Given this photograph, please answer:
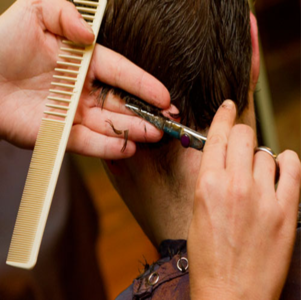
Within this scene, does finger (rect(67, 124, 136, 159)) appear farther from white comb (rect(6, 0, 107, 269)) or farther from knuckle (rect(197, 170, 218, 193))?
knuckle (rect(197, 170, 218, 193))

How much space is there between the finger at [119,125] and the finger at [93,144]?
0.01m

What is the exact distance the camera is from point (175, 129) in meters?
0.79

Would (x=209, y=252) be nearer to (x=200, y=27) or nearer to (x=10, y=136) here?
(x=200, y=27)

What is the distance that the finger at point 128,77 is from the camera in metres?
0.81

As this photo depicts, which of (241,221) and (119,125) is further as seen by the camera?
(119,125)

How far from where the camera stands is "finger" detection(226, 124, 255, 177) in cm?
66

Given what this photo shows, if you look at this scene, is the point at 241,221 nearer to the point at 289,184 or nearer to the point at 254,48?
the point at 289,184

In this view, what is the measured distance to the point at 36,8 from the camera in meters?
0.95

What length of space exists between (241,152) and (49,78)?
0.52 meters

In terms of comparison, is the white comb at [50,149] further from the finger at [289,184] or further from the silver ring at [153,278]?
the finger at [289,184]

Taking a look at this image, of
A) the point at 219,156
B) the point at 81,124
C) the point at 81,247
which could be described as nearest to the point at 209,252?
the point at 219,156

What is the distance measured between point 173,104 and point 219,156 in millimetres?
215

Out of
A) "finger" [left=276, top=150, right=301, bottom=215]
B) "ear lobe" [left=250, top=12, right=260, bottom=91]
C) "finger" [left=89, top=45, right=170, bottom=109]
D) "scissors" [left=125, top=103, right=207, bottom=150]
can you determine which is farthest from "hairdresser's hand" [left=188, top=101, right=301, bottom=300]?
"ear lobe" [left=250, top=12, right=260, bottom=91]

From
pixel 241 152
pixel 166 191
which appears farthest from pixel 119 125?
pixel 241 152
